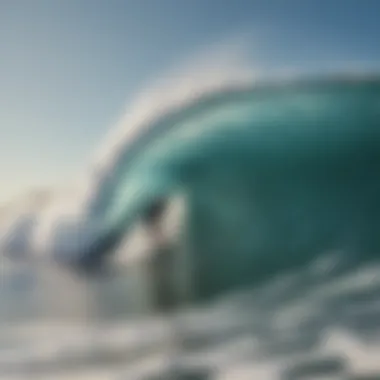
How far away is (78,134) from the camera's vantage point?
1.09 meters

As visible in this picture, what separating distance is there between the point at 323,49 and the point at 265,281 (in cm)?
41

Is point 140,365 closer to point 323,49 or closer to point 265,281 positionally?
point 265,281

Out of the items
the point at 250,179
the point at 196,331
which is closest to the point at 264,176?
the point at 250,179

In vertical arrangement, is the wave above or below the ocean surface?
above

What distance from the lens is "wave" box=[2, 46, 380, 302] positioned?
1.06 m

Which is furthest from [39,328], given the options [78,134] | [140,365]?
[78,134]

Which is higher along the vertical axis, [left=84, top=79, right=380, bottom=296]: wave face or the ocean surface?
[left=84, top=79, right=380, bottom=296]: wave face

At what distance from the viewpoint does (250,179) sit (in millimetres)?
1080

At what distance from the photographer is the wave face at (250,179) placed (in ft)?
3.48

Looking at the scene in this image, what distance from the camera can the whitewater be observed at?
1.03 metres

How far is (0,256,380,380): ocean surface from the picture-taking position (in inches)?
40.1

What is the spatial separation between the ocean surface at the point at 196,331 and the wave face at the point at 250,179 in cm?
4

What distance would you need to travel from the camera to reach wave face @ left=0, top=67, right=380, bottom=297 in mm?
1062

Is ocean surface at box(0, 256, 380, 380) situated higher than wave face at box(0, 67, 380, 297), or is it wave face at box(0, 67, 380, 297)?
wave face at box(0, 67, 380, 297)
